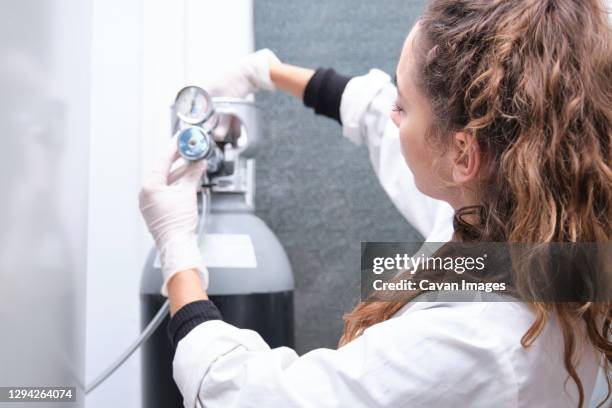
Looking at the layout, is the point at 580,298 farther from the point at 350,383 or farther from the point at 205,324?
the point at 205,324

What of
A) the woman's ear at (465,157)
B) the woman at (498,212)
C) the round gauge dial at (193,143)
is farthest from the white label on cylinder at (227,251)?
the woman's ear at (465,157)

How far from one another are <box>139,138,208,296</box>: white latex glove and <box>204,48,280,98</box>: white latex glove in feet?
0.58

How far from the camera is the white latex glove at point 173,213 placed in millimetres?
770

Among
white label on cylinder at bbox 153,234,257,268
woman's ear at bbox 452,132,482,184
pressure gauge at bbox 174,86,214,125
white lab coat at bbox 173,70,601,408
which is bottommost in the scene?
white lab coat at bbox 173,70,601,408

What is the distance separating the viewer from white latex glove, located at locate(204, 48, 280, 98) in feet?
3.21

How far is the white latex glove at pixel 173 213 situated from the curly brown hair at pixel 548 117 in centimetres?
35

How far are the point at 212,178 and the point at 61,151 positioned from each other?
26cm

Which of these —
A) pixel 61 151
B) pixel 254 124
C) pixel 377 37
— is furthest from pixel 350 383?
pixel 377 37

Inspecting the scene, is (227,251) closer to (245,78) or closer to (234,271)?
(234,271)

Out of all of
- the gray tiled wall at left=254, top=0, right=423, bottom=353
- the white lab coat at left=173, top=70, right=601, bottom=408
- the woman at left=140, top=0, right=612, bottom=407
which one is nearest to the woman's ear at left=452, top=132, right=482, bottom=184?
the woman at left=140, top=0, right=612, bottom=407

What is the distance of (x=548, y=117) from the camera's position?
1.84 feet

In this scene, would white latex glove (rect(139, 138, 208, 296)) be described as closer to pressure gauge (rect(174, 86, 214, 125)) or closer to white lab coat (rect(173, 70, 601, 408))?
pressure gauge (rect(174, 86, 214, 125))

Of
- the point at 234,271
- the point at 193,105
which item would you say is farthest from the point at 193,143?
the point at 234,271

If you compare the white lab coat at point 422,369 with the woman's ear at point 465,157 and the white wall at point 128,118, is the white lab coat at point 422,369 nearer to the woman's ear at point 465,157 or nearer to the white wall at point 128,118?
the woman's ear at point 465,157
